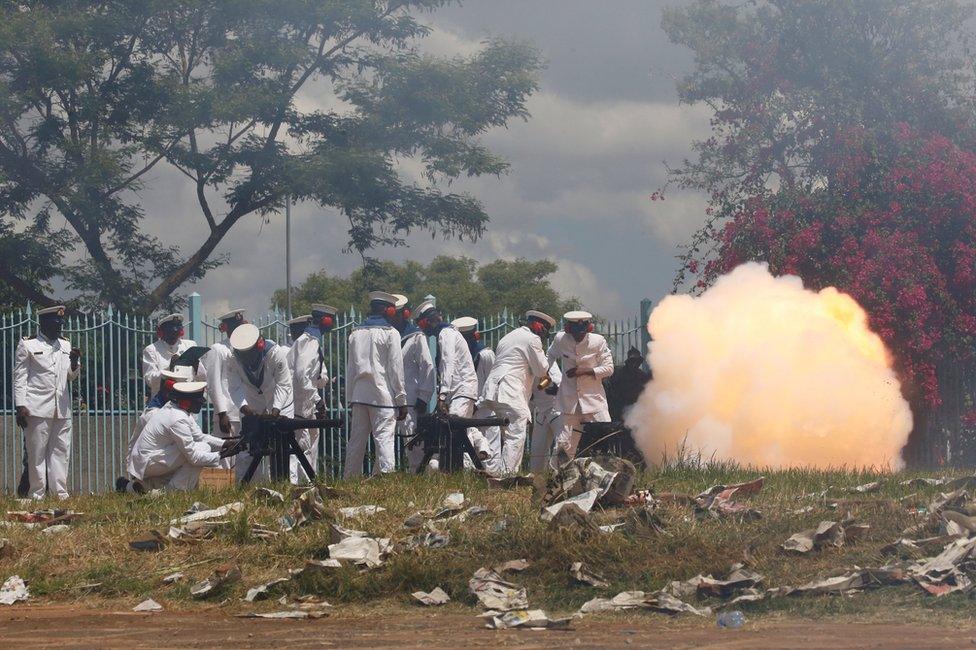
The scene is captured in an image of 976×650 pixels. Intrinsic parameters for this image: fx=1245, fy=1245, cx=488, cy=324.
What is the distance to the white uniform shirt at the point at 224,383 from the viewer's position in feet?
42.8

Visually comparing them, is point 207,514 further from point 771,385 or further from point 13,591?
point 771,385

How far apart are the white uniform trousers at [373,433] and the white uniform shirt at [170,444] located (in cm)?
235

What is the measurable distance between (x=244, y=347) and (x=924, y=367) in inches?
339

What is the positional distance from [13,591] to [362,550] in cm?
208

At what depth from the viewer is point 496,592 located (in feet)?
22.2

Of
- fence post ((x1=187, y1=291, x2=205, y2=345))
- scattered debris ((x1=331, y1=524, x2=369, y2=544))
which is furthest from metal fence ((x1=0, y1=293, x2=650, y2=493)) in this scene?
scattered debris ((x1=331, y1=524, x2=369, y2=544))

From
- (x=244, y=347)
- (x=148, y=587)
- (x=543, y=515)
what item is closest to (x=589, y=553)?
(x=543, y=515)

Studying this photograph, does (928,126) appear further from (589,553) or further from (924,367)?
(589,553)

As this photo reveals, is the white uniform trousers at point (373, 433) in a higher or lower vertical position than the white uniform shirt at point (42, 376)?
lower

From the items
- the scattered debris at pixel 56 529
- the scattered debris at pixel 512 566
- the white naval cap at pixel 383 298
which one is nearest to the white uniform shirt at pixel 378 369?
the white naval cap at pixel 383 298

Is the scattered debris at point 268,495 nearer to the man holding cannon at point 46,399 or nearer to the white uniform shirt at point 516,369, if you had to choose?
the man holding cannon at point 46,399

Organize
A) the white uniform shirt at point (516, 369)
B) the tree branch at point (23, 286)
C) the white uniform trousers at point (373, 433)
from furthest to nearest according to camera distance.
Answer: the tree branch at point (23, 286) < the white uniform shirt at point (516, 369) < the white uniform trousers at point (373, 433)

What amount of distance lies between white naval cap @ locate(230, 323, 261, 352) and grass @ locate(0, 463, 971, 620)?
3.55 metres

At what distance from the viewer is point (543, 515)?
25.9ft
